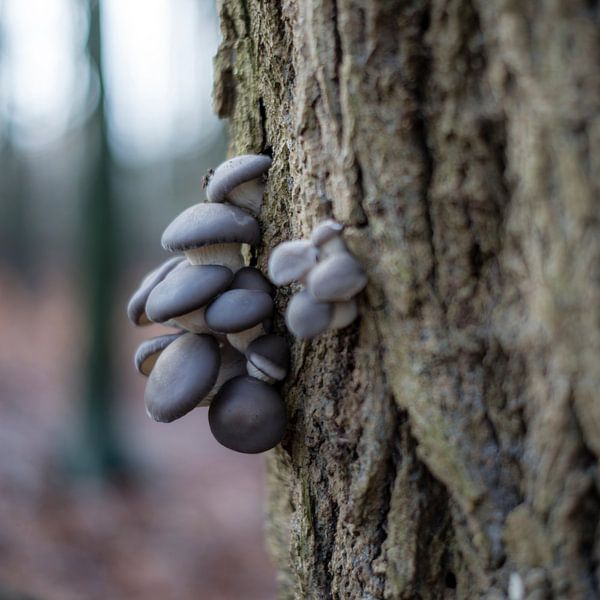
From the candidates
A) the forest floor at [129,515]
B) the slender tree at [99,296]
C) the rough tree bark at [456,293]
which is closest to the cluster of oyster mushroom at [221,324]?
the rough tree bark at [456,293]

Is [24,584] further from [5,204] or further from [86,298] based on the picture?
[5,204]

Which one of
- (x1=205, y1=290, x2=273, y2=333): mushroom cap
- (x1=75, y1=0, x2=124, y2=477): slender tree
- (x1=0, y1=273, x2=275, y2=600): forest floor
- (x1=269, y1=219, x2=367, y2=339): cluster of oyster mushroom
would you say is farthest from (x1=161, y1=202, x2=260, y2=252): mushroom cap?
(x1=75, y1=0, x2=124, y2=477): slender tree

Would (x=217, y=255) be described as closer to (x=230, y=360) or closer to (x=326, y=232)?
(x=230, y=360)

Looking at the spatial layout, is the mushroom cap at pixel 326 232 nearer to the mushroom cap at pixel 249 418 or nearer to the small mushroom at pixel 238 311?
the small mushroom at pixel 238 311

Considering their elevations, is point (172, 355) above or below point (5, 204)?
below

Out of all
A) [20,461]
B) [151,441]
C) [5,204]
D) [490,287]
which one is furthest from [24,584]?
[5,204]

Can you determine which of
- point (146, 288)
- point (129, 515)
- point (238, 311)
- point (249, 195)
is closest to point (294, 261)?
point (238, 311)

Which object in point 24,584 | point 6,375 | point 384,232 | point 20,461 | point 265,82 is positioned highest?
point 265,82

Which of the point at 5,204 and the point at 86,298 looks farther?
the point at 5,204

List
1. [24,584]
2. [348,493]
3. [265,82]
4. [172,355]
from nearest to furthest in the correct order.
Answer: [348,493], [172,355], [265,82], [24,584]
